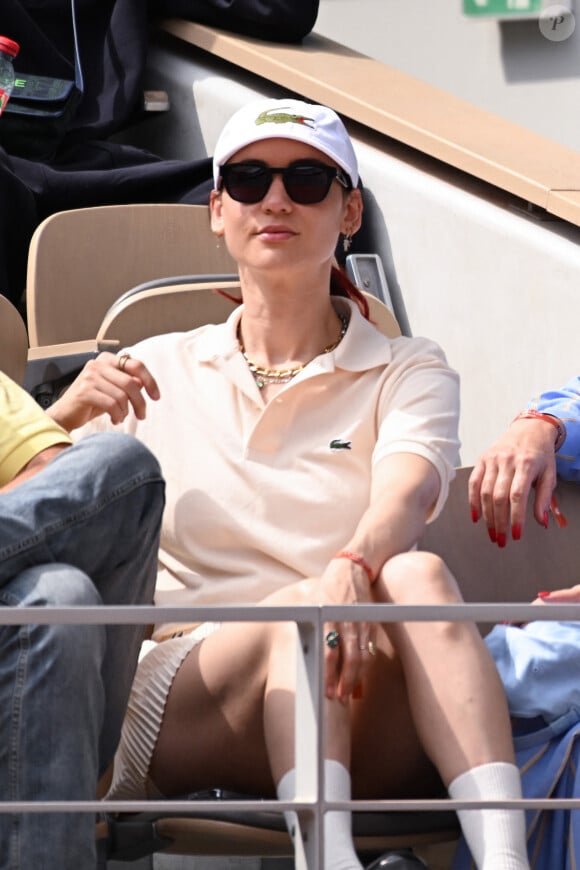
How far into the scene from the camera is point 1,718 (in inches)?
54.4

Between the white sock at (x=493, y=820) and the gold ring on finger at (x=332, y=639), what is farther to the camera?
the gold ring on finger at (x=332, y=639)

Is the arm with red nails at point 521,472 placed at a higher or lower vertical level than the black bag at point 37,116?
lower

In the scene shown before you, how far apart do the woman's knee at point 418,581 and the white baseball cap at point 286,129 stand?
2.08 ft

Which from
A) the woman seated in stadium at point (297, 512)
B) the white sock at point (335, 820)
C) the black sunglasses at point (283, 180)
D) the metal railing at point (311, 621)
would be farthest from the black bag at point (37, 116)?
the metal railing at point (311, 621)

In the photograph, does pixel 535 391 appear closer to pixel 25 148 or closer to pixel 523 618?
pixel 25 148

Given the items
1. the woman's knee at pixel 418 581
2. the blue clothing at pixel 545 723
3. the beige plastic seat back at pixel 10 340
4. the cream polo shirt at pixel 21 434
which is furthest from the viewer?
the beige plastic seat back at pixel 10 340

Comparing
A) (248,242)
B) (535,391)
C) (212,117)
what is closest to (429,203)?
(535,391)

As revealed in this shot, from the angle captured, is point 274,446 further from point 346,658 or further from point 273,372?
point 346,658

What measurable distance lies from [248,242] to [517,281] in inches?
45.3

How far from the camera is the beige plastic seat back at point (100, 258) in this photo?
2854 mm

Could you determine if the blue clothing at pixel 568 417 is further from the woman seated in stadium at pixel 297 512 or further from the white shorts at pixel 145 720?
the white shorts at pixel 145 720

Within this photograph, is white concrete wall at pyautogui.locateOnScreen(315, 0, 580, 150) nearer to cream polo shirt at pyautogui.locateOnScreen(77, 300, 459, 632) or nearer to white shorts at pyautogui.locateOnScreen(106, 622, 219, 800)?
cream polo shirt at pyautogui.locateOnScreen(77, 300, 459, 632)

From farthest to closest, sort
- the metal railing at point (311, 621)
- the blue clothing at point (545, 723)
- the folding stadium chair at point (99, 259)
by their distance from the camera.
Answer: the folding stadium chair at point (99, 259) → the blue clothing at point (545, 723) → the metal railing at point (311, 621)

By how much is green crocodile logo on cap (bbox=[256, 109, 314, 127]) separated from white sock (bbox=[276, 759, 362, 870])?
0.92 m
